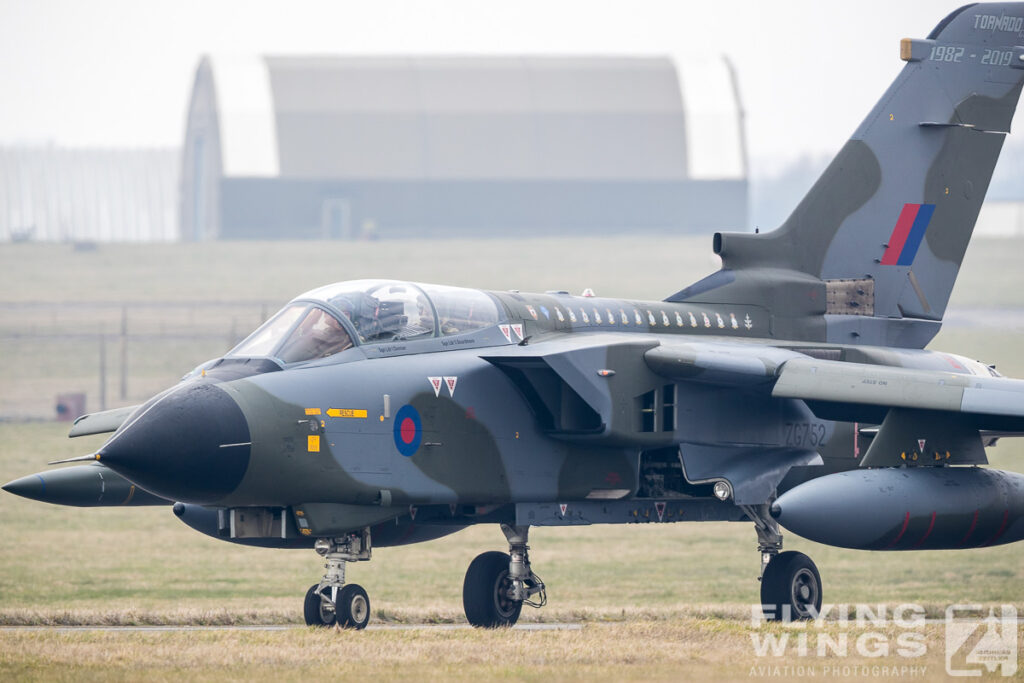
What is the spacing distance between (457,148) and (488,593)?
2618 inches

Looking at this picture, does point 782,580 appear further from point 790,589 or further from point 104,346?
point 104,346

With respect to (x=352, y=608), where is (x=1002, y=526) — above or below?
above

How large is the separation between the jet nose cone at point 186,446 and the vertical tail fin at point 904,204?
7.01 metres

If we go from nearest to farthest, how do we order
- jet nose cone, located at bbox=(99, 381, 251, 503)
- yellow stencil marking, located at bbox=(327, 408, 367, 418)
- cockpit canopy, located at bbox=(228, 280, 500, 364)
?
jet nose cone, located at bbox=(99, 381, 251, 503), yellow stencil marking, located at bbox=(327, 408, 367, 418), cockpit canopy, located at bbox=(228, 280, 500, 364)

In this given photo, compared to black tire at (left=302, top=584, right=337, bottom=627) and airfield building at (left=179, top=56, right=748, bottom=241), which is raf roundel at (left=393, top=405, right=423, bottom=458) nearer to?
black tire at (left=302, top=584, right=337, bottom=627)

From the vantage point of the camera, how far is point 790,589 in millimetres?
17500

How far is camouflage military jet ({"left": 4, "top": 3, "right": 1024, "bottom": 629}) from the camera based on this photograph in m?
14.6

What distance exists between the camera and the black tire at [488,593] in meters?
17.2

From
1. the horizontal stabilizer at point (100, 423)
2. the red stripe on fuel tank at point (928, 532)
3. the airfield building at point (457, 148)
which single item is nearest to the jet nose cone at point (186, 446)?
the horizontal stabilizer at point (100, 423)

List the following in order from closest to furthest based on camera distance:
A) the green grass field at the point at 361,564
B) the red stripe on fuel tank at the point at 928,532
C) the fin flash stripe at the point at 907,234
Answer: the green grass field at the point at 361,564
the red stripe on fuel tank at the point at 928,532
the fin flash stripe at the point at 907,234

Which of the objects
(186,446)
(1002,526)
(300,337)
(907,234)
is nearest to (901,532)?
(1002,526)

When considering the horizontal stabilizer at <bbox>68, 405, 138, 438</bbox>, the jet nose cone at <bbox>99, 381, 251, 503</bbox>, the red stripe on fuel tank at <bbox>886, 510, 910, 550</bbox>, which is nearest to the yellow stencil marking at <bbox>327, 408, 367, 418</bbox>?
the jet nose cone at <bbox>99, 381, 251, 503</bbox>

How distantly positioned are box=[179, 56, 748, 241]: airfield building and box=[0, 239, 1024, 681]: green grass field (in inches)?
305

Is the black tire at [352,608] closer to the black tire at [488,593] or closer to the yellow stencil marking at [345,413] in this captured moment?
the yellow stencil marking at [345,413]
